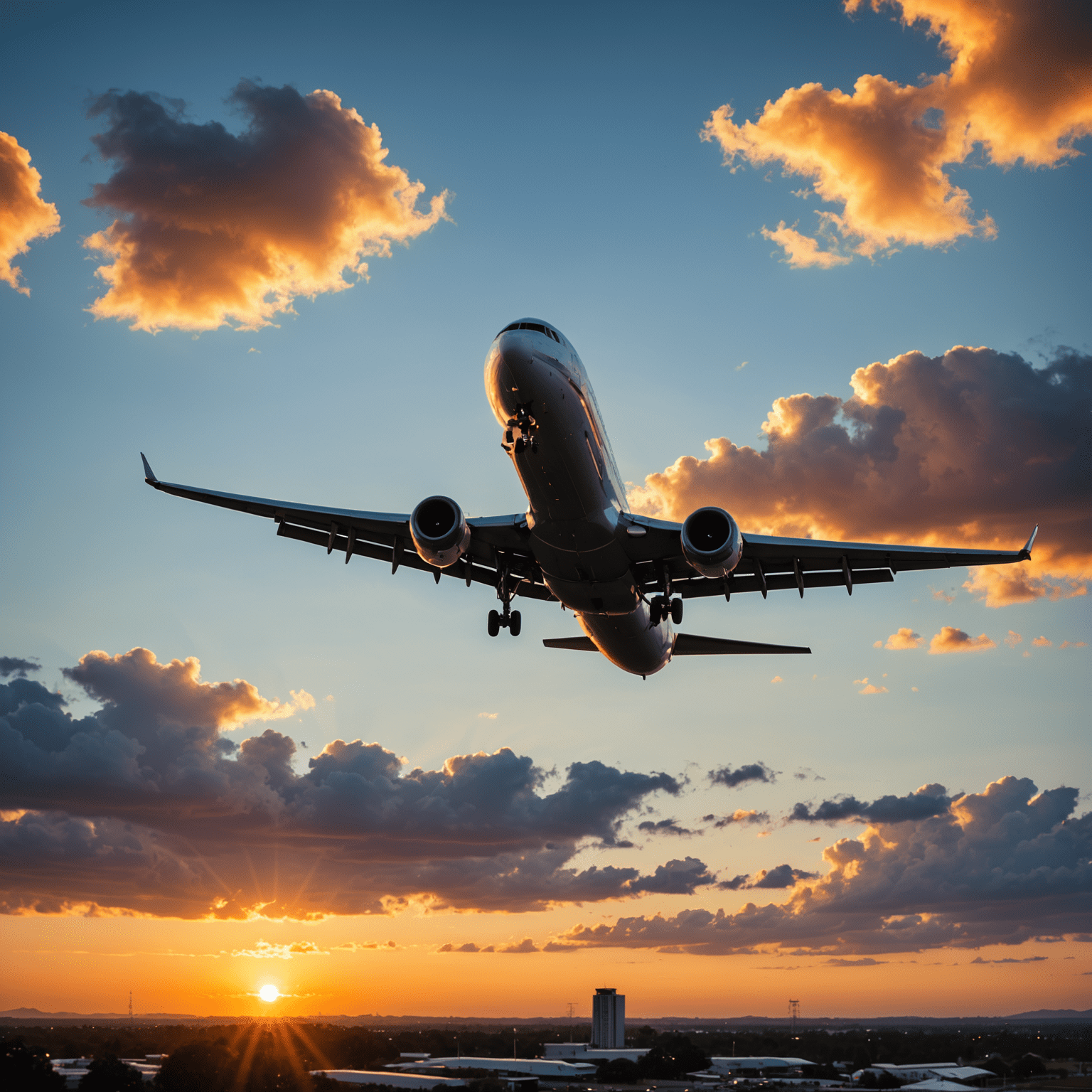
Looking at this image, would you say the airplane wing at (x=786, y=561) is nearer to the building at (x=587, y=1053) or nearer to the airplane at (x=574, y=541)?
the airplane at (x=574, y=541)

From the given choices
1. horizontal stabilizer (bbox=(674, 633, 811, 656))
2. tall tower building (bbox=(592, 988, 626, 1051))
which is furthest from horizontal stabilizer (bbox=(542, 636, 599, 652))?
tall tower building (bbox=(592, 988, 626, 1051))

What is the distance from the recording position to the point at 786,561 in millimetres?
34938

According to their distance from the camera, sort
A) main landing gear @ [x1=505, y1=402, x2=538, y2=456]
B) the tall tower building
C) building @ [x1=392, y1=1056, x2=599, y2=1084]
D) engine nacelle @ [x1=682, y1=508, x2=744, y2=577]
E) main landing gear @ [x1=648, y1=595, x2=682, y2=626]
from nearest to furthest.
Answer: main landing gear @ [x1=505, y1=402, x2=538, y2=456]
engine nacelle @ [x1=682, y1=508, x2=744, y2=577]
main landing gear @ [x1=648, y1=595, x2=682, y2=626]
building @ [x1=392, y1=1056, x2=599, y2=1084]
the tall tower building

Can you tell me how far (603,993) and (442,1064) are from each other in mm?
25108

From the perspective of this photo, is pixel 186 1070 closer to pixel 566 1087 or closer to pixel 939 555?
pixel 566 1087

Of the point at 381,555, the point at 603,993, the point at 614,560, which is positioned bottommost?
the point at 603,993

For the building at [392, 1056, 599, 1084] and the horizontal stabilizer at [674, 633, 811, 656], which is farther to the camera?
the building at [392, 1056, 599, 1084]

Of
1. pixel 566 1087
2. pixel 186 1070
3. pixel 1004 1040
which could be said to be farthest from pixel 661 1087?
pixel 1004 1040

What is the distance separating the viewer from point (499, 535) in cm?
3219

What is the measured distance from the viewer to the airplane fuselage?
83.9ft

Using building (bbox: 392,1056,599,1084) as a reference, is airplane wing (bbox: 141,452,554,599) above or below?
above

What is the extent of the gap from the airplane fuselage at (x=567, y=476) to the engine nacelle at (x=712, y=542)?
201cm

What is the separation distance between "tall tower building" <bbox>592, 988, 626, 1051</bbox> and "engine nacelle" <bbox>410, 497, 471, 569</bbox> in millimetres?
129036

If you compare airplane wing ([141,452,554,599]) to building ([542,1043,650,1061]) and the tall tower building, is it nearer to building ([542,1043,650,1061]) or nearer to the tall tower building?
building ([542,1043,650,1061])
